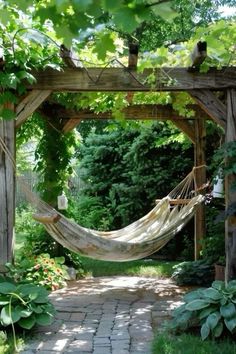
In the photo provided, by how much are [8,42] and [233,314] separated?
1990mm

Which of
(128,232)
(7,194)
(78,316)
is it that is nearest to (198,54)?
(7,194)

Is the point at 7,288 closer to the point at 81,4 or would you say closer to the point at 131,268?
the point at 81,4

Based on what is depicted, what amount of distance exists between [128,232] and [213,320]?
1772 millimetres

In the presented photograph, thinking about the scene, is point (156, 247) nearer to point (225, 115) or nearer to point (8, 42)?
point (225, 115)

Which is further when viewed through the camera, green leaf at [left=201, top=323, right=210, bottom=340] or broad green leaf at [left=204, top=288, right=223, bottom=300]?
broad green leaf at [left=204, top=288, right=223, bottom=300]

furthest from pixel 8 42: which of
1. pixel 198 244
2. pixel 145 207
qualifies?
pixel 145 207

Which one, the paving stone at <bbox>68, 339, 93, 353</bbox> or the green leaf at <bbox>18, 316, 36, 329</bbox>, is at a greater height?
the green leaf at <bbox>18, 316, 36, 329</bbox>

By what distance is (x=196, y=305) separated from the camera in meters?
2.73

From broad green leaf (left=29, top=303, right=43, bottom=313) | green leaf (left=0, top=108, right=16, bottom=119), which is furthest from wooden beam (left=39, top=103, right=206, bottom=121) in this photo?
broad green leaf (left=29, top=303, right=43, bottom=313)

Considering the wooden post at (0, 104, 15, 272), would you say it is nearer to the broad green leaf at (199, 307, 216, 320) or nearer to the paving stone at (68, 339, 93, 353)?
the paving stone at (68, 339, 93, 353)

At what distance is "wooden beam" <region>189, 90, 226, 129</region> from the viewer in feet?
10.7

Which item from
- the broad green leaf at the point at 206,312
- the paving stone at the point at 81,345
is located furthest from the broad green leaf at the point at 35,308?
the broad green leaf at the point at 206,312

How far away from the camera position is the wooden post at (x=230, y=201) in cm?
317

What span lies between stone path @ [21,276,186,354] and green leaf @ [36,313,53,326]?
8 centimetres
